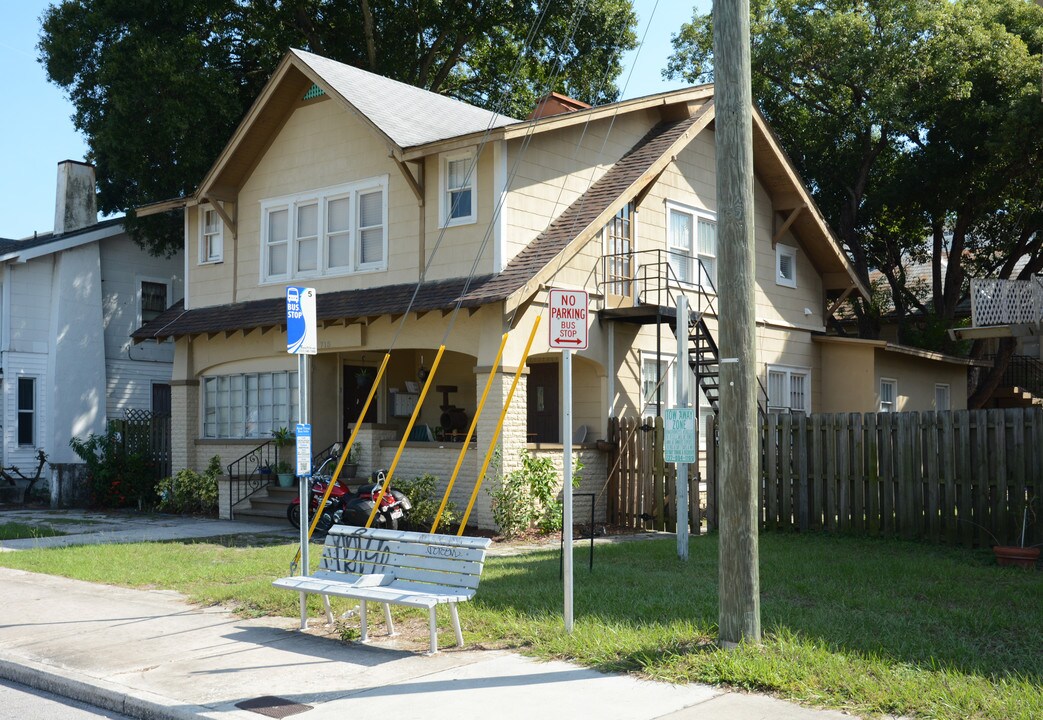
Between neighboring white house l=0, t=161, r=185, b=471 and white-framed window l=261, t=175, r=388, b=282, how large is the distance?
25.5ft

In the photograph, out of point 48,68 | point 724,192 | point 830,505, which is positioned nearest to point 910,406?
point 830,505

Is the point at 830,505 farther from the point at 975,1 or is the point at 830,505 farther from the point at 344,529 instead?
the point at 975,1

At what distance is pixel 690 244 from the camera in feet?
69.5

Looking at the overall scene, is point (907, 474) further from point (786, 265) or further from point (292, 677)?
point (292, 677)

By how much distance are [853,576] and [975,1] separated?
22.1m

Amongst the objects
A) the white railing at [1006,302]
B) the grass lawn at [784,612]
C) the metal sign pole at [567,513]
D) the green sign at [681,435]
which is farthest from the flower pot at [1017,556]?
the white railing at [1006,302]

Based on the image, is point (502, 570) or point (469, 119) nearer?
point (502, 570)

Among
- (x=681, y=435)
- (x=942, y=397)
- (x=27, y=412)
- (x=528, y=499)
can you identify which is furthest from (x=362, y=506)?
(x=942, y=397)

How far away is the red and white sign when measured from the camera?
8.98 meters

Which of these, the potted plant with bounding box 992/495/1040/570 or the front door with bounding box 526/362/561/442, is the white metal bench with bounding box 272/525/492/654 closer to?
the potted plant with bounding box 992/495/1040/570

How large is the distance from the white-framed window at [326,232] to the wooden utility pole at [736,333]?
1162 cm

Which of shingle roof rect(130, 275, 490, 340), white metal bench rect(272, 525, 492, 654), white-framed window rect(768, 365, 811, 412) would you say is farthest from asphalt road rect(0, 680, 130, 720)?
white-framed window rect(768, 365, 811, 412)

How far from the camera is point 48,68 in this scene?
93.0ft

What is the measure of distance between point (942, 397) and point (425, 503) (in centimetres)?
1643
